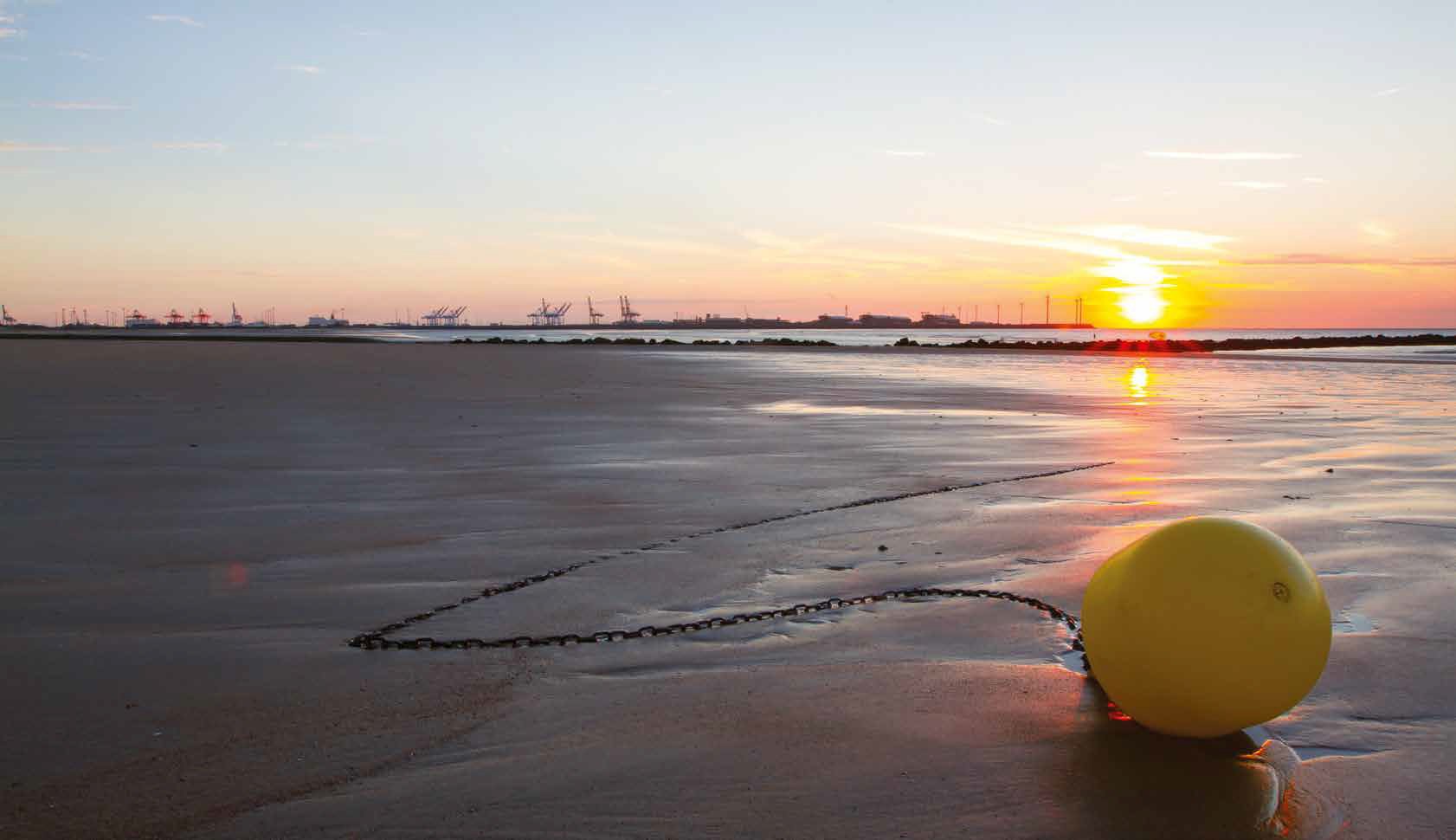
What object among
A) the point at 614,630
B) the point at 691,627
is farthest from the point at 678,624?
the point at 614,630

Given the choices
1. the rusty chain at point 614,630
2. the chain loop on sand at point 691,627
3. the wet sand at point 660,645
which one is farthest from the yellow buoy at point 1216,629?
the chain loop on sand at point 691,627

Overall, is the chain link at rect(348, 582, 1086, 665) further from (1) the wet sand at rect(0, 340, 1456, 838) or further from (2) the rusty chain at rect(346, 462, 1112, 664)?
(1) the wet sand at rect(0, 340, 1456, 838)

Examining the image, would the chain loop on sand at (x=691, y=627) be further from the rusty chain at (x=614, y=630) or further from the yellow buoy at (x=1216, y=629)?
the yellow buoy at (x=1216, y=629)

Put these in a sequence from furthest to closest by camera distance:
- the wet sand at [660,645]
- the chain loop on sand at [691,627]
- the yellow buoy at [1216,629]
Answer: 1. the chain loop on sand at [691,627]
2. the yellow buoy at [1216,629]
3. the wet sand at [660,645]

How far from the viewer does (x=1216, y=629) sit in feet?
12.1

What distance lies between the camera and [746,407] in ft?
65.9

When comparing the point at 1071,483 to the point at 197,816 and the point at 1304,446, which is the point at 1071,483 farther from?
the point at 197,816

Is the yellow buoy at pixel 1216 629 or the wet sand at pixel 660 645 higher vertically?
the yellow buoy at pixel 1216 629

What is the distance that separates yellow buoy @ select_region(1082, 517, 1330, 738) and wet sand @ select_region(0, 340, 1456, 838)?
27 cm

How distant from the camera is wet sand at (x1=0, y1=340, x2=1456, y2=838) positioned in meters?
3.59

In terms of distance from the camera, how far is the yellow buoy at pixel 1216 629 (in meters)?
3.69

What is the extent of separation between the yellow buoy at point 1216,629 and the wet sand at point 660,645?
0.27 meters

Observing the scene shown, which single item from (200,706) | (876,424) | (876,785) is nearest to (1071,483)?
(876,424)

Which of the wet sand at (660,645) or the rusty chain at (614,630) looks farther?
the rusty chain at (614,630)
